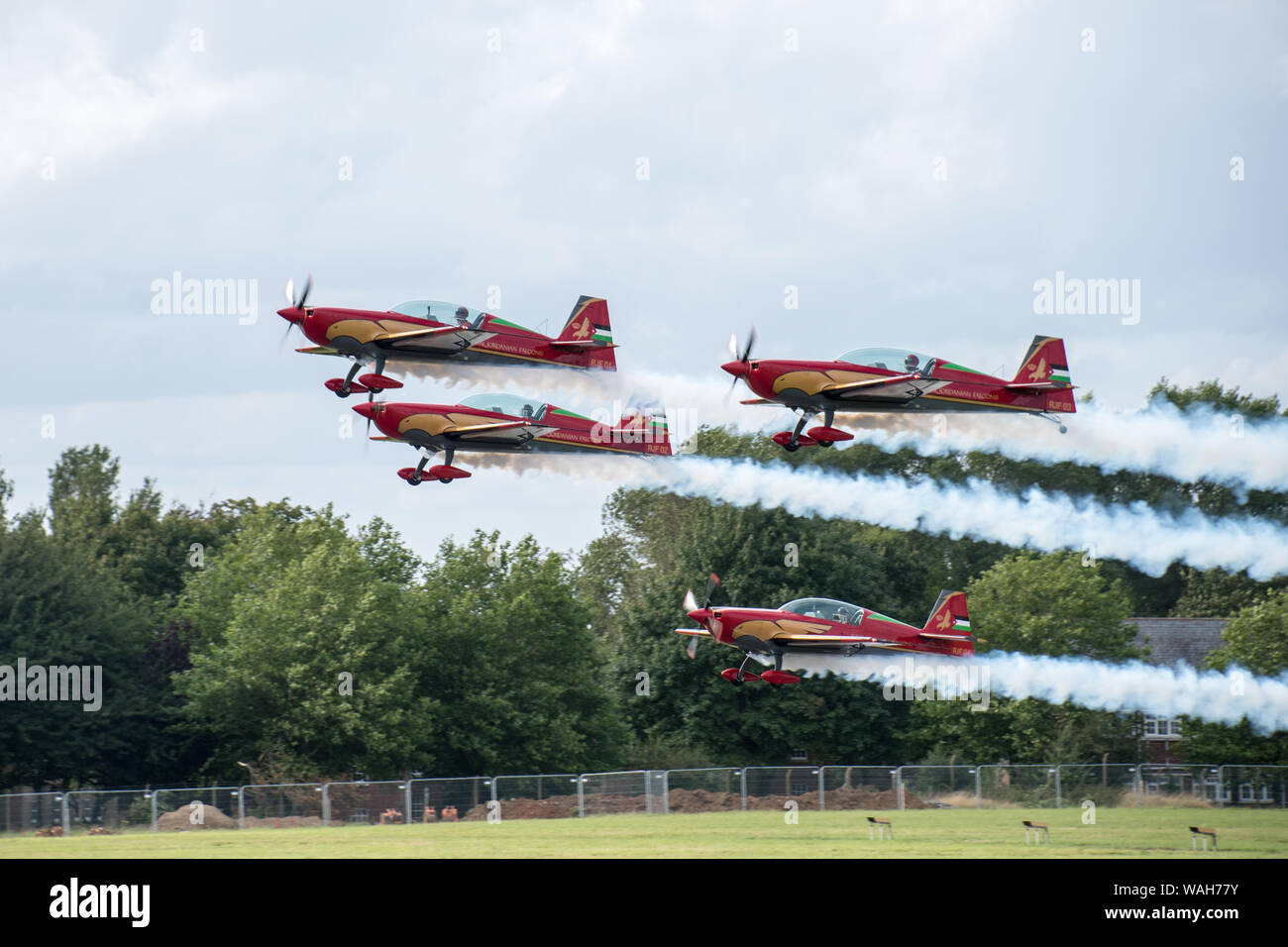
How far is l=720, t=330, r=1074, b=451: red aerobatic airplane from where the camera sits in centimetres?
4347

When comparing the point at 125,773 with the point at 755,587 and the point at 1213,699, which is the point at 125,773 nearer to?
the point at 755,587

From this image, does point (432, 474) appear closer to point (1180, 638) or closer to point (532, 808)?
point (532, 808)

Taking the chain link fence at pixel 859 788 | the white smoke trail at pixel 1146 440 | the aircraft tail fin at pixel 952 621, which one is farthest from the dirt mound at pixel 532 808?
the white smoke trail at pixel 1146 440

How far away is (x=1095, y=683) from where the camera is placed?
53312 mm

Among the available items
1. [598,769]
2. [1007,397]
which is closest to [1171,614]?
[598,769]

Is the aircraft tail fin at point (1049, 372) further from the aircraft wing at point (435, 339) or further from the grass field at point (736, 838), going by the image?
the aircraft wing at point (435, 339)

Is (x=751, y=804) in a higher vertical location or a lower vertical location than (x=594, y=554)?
lower

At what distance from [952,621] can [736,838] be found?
50.2 feet

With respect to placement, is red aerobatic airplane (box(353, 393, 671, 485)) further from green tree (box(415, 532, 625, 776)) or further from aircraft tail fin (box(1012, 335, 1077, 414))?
green tree (box(415, 532, 625, 776))

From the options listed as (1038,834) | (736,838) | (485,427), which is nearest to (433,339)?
(485,427)

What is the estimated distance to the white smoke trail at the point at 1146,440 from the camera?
46750 mm

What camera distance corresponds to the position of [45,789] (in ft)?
213

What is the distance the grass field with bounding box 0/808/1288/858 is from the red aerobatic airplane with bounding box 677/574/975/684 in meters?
5.26
